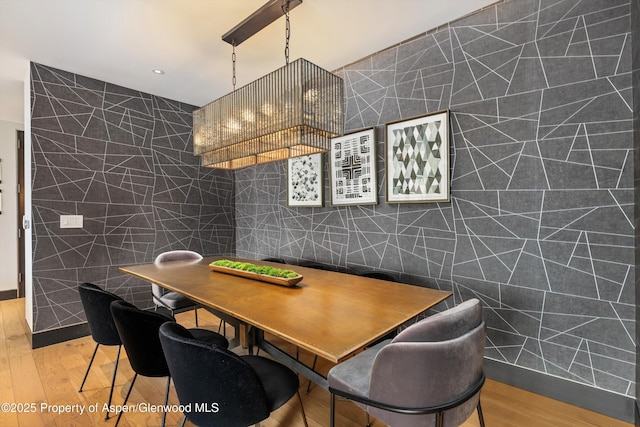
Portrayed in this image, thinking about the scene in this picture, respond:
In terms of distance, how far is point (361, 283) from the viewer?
214cm

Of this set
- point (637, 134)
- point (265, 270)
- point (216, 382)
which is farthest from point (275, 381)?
point (637, 134)

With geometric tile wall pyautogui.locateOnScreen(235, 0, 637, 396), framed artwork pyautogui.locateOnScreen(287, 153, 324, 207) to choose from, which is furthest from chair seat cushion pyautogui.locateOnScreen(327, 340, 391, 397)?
framed artwork pyautogui.locateOnScreen(287, 153, 324, 207)

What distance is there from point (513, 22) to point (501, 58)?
0.81 ft

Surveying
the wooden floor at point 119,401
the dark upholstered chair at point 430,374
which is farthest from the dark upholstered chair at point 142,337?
the dark upholstered chair at point 430,374

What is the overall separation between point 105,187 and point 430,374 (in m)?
3.87

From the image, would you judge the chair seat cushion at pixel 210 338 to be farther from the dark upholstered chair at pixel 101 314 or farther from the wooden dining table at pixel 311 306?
the dark upholstered chair at pixel 101 314

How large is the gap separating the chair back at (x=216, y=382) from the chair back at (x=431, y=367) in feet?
1.58

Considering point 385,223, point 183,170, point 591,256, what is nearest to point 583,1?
point 591,256

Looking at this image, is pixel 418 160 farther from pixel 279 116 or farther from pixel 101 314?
pixel 101 314

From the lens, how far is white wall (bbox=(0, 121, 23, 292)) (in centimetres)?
454

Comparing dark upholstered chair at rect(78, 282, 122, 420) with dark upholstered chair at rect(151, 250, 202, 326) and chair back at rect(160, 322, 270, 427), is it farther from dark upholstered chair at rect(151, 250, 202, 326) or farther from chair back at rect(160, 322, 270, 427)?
chair back at rect(160, 322, 270, 427)

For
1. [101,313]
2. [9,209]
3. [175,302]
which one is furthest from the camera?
[9,209]

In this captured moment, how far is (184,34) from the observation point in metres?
2.59

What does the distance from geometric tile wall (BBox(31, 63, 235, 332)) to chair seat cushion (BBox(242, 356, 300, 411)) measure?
9.25 ft
